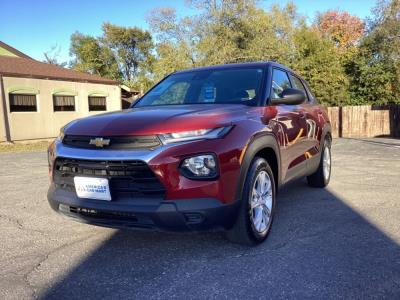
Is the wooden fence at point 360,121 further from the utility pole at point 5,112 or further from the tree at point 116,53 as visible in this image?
the tree at point 116,53

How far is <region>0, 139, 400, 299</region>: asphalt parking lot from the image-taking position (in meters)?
2.89

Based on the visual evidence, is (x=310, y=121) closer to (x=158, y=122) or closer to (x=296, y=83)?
(x=296, y=83)

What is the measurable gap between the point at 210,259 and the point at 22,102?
18611 millimetres

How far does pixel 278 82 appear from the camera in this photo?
4.76 metres

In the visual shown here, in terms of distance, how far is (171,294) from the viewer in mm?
2820

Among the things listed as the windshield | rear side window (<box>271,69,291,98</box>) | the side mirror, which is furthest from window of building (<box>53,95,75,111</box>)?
the side mirror

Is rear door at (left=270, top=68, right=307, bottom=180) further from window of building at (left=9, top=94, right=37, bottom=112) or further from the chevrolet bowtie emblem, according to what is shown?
window of building at (left=9, top=94, right=37, bottom=112)

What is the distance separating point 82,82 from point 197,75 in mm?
19130

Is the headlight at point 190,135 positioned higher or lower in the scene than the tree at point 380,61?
lower

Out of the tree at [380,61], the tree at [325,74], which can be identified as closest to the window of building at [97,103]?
the tree at [325,74]

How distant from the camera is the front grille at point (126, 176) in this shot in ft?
10.1

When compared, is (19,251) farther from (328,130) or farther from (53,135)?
(53,135)

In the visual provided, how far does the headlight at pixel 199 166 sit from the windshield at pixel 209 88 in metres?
1.14

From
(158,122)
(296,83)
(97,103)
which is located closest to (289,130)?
(296,83)
